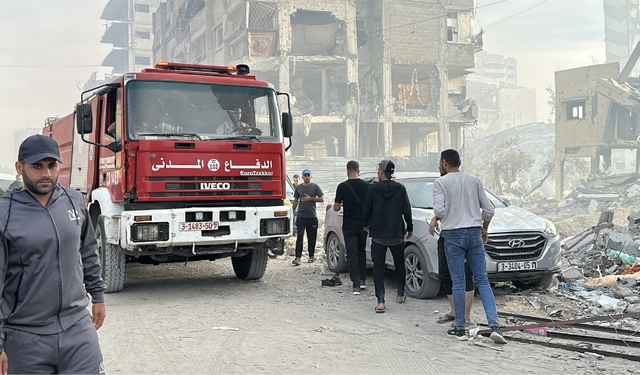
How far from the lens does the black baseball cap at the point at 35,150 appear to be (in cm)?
285

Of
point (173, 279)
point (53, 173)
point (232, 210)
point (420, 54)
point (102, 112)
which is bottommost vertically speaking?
point (173, 279)

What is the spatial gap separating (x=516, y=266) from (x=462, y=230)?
78.1 inches

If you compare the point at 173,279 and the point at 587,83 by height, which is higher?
the point at 587,83

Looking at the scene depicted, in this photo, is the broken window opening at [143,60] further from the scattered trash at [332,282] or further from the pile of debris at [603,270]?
the scattered trash at [332,282]

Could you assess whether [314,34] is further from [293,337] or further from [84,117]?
[293,337]

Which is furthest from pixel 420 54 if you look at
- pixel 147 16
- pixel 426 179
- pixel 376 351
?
pixel 147 16

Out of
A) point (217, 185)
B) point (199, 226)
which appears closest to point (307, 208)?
point (217, 185)

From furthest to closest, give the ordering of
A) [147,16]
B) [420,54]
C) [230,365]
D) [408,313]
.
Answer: [147,16] < [420,54] < [408,313] < [230,365]

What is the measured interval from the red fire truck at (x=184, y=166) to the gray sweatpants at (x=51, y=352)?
4.75 m

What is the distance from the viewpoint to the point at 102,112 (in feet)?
27.8

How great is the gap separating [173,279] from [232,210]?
9.04 ft

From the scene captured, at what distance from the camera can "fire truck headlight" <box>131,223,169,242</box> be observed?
24.5 ft

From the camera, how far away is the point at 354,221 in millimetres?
8289

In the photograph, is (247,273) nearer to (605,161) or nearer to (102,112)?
(102,112)
